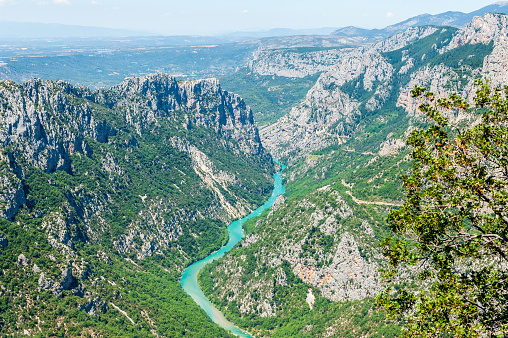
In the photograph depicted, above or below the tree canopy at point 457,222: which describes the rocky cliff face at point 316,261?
below

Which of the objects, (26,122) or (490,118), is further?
(26,122)

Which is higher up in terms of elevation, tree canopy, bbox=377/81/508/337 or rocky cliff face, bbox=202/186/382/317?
tree canopy, bbox=377/81/508/337

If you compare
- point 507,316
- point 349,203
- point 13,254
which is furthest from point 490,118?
point 349,203

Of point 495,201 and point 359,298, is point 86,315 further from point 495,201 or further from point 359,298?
point 495,201

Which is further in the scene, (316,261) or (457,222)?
(316,261)

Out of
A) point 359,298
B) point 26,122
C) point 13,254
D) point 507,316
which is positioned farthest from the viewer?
point 26,122

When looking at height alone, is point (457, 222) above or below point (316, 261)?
above

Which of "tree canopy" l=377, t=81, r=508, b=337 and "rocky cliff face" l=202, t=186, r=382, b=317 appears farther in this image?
"rocky cliff face" l=202, t=186, r=382, b=317

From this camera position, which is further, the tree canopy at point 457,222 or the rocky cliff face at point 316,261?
the rocky cliff face at point 316,261
